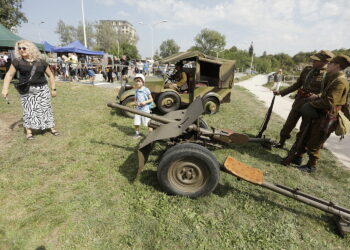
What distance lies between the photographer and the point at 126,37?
271ft

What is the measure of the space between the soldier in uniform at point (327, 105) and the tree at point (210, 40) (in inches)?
3573

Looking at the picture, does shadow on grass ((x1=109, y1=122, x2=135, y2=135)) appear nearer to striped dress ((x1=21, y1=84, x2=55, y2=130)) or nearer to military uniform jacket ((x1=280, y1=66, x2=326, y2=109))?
striped dress ((x1=21, y1=84, x2=55, y2=130))

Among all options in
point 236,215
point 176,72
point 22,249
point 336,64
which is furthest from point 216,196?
point 176,72

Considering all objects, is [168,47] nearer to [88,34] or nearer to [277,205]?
[88,34]

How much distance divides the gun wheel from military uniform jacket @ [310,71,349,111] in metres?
2.06

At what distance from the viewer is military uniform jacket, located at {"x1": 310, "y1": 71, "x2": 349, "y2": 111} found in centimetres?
317

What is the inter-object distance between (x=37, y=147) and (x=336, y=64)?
17.6 ft

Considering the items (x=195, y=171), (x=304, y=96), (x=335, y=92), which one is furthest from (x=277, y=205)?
(x=304, y=96)

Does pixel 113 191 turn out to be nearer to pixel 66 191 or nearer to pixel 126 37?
pixel 66 191

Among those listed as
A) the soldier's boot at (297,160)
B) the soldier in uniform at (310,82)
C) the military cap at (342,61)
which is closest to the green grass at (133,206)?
the soldier's boot at (297,160)

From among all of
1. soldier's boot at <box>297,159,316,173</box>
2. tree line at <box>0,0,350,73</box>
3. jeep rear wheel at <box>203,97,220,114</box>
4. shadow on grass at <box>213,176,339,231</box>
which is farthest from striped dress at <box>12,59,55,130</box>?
tree line at <box>0,0,350,73</box>

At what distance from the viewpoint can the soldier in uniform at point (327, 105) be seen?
319 cm

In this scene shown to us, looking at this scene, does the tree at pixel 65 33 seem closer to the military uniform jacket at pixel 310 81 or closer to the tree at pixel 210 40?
the tree at pixel 210 40

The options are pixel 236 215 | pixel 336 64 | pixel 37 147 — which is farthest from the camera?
pixel 37 147
